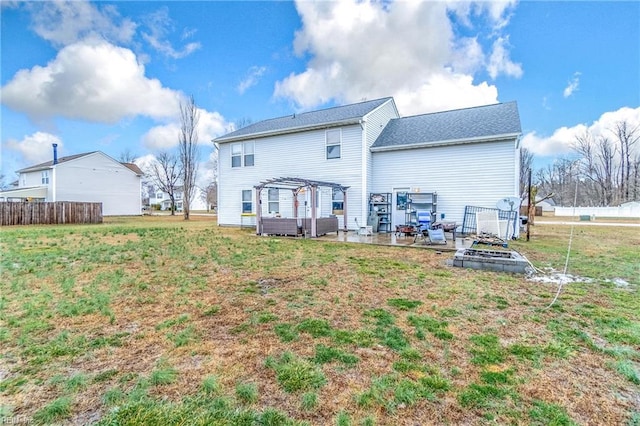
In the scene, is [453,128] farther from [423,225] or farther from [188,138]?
Result: [188,138]

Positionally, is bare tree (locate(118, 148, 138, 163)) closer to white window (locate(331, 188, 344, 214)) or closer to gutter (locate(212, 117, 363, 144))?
gutter (locate(212, 117, 363, 144))

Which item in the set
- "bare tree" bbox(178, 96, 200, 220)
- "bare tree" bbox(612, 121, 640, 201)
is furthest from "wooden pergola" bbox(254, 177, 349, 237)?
"bare tree" bbox(612, 121, 640, 201)

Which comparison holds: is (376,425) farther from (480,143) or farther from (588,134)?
(588,134)

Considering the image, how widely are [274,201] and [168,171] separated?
102 ft

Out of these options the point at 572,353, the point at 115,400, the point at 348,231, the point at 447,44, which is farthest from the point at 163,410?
the point at 447,44

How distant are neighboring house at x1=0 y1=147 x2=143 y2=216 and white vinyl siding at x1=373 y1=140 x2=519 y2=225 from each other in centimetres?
2956

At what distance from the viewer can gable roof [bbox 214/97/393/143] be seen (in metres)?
14.2

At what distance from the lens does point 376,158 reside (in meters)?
14.6

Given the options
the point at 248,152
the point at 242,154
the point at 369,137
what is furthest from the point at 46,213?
the point at 369,137

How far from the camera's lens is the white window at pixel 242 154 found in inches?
665

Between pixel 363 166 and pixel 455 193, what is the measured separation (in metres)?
4.17

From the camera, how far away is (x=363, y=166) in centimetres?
1378

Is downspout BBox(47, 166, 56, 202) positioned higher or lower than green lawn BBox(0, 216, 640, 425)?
higher

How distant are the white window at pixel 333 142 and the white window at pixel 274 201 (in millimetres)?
3575
